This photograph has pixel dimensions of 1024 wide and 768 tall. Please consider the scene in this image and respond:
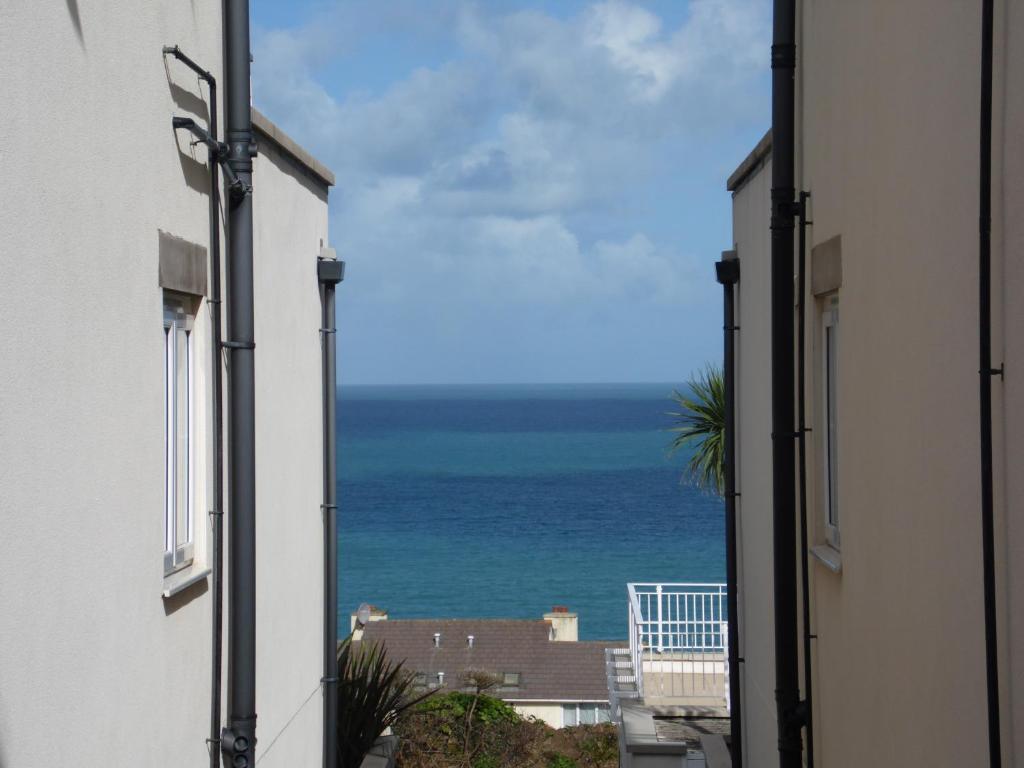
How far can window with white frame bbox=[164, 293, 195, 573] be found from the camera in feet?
17.6

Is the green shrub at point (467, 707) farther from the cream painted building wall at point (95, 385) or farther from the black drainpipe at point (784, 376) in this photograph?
the cream painted building wall at point (95, 385)

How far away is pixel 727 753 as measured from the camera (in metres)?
9.39

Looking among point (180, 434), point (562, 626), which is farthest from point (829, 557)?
point (562, 626)

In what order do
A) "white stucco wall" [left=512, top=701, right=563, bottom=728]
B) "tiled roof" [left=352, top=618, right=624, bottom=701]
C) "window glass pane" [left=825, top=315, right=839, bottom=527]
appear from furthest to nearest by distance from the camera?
"tiled roof" [left=352, top=618, right=624, bottom=701]
"white stucco wall" [left=512, top=701, right=563, bottom=728]
"window glass pane" [left=825, top=315, right=839, bottom=527]

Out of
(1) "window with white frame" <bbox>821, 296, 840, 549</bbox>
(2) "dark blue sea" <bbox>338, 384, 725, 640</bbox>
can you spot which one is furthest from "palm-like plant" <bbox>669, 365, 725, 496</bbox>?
(2) "dark blue sea" <bbox>338, 384, 725, 640</bbox>

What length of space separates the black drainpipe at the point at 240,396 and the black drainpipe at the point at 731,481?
3.94 meters

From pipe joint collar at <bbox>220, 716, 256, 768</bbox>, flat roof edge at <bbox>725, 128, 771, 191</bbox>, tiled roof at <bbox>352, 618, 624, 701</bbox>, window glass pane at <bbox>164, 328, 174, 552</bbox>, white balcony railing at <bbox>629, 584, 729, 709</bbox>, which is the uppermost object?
flat roof edge at <bbox>725, 128, 771, 191</bbox>

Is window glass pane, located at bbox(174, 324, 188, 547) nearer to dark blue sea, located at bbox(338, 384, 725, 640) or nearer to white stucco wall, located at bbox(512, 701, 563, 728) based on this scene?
white stucco wall, located at bbox(512, 701, 563, 728)

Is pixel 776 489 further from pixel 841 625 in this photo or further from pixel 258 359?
pixel 258 359

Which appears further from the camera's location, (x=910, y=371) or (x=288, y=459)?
(x=288, y=459)

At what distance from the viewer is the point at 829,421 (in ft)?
20.0

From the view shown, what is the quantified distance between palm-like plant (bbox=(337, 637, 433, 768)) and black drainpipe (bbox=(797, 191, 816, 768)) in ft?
14.1

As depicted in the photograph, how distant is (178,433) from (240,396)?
538mm

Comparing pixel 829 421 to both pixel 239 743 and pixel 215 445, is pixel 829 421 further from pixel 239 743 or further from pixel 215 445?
pixel 239 743
